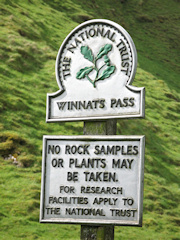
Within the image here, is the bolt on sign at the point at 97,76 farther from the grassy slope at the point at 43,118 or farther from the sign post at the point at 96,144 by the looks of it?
the grassy slope at the point at 43,118

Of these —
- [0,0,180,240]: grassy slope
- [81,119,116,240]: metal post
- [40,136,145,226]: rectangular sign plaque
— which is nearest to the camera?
[40,136,145,226]: rectangular sign plaque

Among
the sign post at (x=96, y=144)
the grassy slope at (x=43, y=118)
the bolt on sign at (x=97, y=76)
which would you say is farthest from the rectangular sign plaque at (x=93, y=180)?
the grassy slope at (x=43, y=118)

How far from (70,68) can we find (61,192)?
2057mm

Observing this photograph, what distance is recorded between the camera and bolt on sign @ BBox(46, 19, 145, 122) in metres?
6.16

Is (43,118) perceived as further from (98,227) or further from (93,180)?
(98,227)

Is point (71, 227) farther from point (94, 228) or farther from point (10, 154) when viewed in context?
point (94, 228)

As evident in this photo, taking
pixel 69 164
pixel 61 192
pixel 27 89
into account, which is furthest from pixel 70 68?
pixel 27 89

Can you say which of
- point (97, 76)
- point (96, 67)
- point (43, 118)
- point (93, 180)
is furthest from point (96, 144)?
point (43, 118)

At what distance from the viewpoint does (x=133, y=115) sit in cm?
602

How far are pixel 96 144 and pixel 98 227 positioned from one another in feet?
4.18

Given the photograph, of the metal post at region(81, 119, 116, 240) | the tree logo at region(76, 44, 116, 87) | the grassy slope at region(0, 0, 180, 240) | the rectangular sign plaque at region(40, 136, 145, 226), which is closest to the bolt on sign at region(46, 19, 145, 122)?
the tree logo at region(76, 44, 116, 87)

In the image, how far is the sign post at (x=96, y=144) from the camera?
6.00m

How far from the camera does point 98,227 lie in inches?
241

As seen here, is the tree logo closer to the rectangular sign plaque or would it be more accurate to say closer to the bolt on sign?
the bolt on sign
